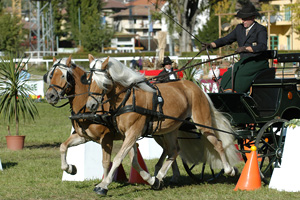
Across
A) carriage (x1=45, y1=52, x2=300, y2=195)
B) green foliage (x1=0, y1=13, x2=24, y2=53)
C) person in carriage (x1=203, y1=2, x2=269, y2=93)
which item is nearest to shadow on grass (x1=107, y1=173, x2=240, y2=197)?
carriage (x1=45, y1=52, x2=300, y2=195)

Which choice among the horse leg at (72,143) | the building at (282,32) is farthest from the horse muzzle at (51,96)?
the building at (282,32)

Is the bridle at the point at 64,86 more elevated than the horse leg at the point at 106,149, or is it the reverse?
the bridle at the point at 64,86

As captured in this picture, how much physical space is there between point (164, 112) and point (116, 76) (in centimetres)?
90

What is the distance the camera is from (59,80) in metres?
7.57

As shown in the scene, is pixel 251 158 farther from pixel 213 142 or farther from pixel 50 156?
pixel 50 156

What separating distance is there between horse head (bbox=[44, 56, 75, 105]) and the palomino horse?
1.54ft

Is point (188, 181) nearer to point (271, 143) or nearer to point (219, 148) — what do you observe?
point (219, 148)

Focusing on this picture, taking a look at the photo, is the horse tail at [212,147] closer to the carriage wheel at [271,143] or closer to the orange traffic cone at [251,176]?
the carriage wheel at [271,143]

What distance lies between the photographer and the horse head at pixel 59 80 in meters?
7.45

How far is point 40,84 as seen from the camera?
79.3ft

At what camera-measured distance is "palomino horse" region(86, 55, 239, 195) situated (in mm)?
7152

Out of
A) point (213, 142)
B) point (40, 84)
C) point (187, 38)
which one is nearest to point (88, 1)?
point (187, 38)

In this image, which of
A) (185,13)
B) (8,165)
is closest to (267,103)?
(8,165)

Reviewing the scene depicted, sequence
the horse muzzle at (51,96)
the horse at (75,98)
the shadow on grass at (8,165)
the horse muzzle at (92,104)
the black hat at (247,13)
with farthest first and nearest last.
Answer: the shadow on grass at (8,165) < the black hat at (247,13) < the horse at (75,98) < the horse muzzle at (51,96) < the horse muzzle at (92,104)
